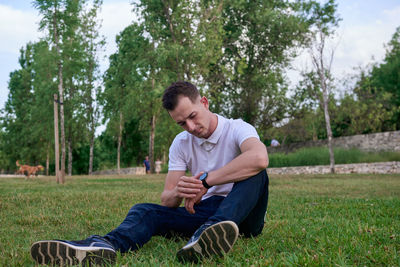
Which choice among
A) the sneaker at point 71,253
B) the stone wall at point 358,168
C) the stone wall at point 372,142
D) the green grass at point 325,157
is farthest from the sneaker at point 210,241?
the stone wall at point 372,142

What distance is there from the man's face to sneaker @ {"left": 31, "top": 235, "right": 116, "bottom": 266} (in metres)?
1.22

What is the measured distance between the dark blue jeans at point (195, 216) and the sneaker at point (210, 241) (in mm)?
130

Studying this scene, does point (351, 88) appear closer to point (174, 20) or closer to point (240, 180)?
point (174, 20)

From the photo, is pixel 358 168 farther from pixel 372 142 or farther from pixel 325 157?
pixel 372 142

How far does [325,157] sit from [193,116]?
2373cm

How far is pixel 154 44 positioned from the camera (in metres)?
26.3

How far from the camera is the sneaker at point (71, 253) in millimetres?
2564

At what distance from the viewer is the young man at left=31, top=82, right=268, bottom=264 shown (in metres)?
2.62

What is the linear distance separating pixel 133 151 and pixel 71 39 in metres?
31.7

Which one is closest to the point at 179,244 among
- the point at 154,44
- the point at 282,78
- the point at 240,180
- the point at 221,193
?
the point at 221,193

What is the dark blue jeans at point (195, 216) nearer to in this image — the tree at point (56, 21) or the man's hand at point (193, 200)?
the man's hand at point (193, 200)

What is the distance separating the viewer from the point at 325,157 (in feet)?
83.3

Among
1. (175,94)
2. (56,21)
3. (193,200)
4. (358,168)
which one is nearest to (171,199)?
(193,200)

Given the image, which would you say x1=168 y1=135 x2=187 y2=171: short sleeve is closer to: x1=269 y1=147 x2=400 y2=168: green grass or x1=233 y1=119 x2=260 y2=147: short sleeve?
x1=233 y1=119 x2=260 y2=147: short sleeve
